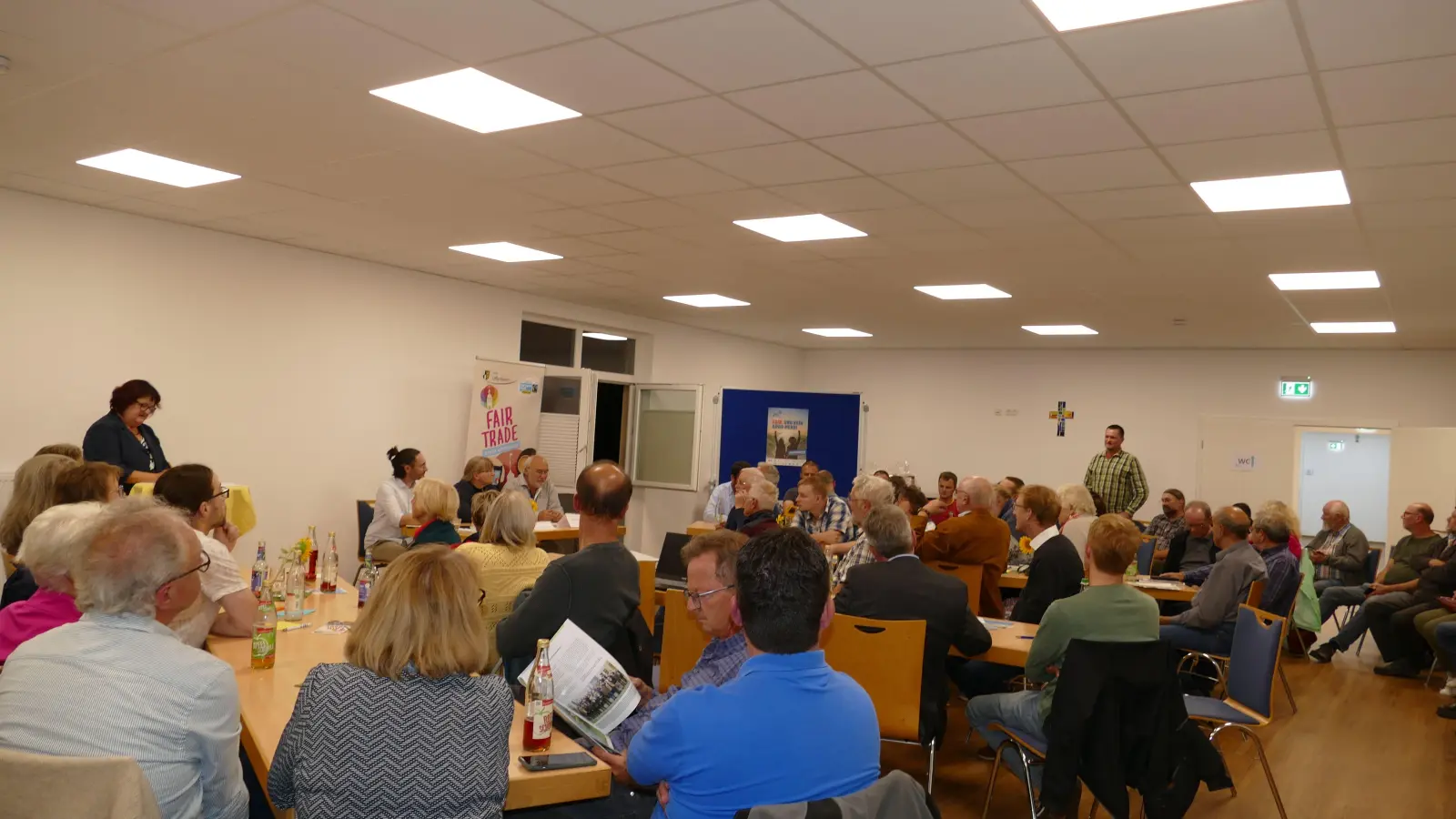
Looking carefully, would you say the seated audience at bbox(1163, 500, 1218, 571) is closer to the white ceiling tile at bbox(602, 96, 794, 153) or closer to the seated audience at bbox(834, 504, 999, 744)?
the seated audience at bbox(834, 504, 999, 744)

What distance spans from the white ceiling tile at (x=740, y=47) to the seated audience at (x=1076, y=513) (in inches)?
151

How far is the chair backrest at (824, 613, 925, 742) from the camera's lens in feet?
12.6

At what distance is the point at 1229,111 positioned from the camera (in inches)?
148

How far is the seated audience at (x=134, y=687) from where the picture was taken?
6.30 feet

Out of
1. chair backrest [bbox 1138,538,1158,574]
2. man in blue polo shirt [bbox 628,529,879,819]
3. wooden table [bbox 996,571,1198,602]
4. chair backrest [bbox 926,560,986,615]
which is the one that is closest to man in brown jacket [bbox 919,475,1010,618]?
chair backrest [bbox 926,560,986,615]

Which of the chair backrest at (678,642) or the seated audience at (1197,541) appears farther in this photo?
the seated audience at (1197,541)

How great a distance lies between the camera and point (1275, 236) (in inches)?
228

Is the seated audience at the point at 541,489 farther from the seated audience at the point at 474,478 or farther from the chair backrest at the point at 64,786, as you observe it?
the chair backrest at the point at 64,786

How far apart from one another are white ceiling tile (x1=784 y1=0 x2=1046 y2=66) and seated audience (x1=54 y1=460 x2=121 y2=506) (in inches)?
128

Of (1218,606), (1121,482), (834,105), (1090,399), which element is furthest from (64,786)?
(1090,399)

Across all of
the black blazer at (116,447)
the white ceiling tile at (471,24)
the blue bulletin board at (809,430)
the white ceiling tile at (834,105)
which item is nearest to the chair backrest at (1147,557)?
the blue bulletin board at (809,430)

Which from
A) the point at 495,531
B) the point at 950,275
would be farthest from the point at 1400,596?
the point at 495,531

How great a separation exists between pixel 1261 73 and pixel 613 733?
296 cm

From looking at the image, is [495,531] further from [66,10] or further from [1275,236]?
[1275,236]
